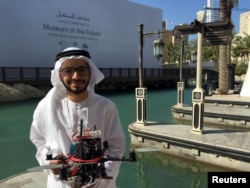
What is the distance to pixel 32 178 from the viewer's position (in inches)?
166

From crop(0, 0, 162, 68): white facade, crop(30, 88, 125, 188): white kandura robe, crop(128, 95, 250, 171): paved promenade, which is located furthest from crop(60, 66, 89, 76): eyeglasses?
crop(0, 0, 162, 68): white facade

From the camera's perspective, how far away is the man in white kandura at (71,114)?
5.06 feet

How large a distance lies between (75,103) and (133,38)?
27.6 meters

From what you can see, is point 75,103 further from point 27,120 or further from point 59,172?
point 27,120

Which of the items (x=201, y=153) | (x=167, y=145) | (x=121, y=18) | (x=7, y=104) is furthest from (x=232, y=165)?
(x=121, y=18)

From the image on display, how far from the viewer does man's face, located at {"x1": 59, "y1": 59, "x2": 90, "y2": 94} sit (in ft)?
5.03

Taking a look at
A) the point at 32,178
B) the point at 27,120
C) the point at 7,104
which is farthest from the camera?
the point at 7,104

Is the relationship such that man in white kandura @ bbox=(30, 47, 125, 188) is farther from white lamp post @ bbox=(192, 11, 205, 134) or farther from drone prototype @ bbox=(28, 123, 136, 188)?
white lamp post @ bbox=(192, 11, 205, 134)

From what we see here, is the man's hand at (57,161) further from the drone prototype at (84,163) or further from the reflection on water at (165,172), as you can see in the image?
the reflection on water at (165,172)

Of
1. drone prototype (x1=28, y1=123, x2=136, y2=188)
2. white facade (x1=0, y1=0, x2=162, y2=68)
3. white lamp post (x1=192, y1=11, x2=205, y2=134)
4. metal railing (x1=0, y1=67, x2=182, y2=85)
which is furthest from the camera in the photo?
white facade (x1=0, y1=0, x2=162, y2=68)

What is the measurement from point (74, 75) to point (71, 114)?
23 centimetres

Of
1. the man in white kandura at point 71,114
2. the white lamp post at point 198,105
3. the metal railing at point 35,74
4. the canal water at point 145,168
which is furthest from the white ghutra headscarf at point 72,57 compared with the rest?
the metal railing at point 35,74

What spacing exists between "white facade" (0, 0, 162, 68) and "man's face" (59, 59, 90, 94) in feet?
63.5

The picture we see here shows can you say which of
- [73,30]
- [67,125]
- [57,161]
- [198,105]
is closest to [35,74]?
[73,30]
